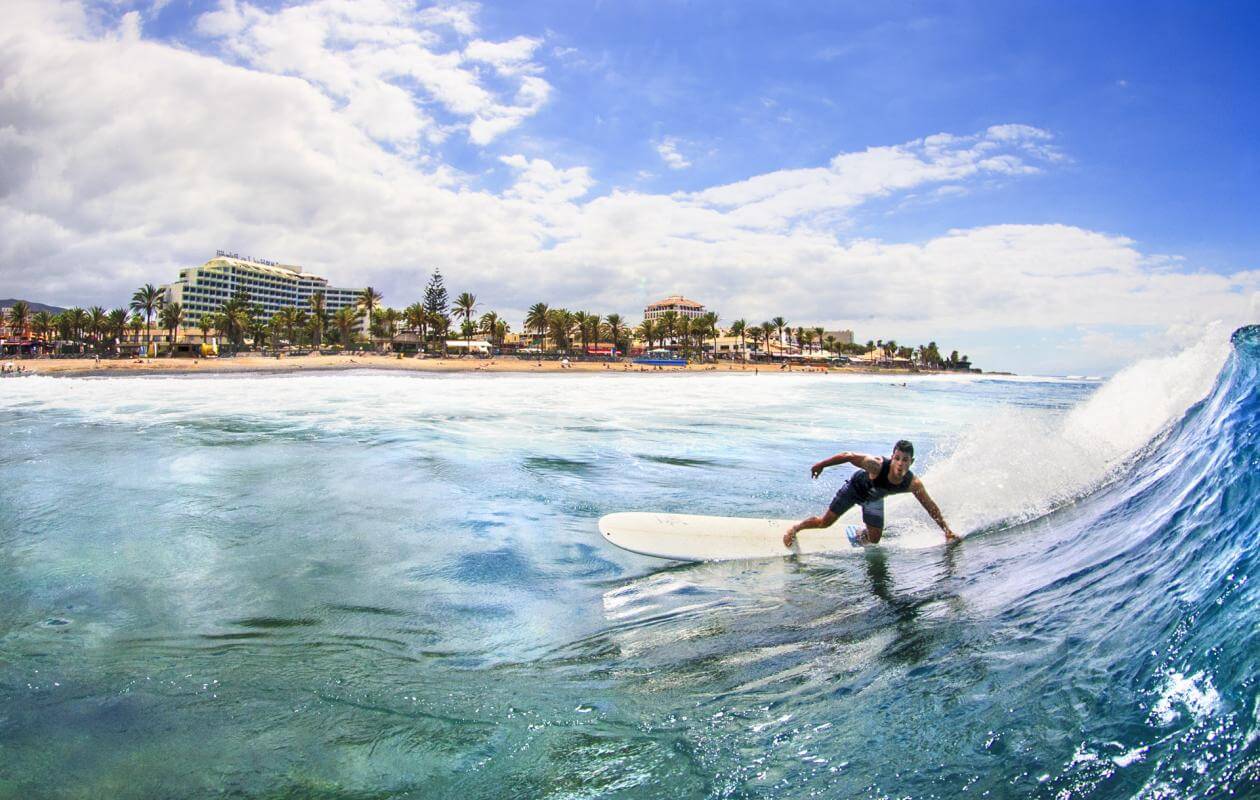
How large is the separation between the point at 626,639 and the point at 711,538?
2.91 m

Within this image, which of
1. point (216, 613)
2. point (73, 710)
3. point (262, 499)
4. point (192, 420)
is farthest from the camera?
point (192, 420)

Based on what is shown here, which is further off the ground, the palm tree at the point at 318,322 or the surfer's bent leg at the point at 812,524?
the palm tree at the point at 318,322

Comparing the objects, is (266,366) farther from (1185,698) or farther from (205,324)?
(1185,698)

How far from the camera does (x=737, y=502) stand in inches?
428

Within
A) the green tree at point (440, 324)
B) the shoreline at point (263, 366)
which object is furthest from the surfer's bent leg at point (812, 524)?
the green tree at point (440, 324)

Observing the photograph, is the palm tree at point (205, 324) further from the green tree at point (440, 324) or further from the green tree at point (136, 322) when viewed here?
the green tree at point (440, 324)

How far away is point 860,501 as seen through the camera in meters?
7.89

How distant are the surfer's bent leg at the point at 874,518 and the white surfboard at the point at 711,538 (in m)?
0.26

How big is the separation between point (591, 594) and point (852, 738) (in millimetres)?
3446

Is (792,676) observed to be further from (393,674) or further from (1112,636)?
(393,674)

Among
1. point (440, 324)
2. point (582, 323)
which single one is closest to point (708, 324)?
point (582, 323)

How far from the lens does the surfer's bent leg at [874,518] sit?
7.92m

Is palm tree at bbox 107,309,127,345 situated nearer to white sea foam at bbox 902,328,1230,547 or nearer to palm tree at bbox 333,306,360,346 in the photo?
palm tree at bbox 333,306,360,346

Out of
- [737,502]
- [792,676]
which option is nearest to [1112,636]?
[792,676]
